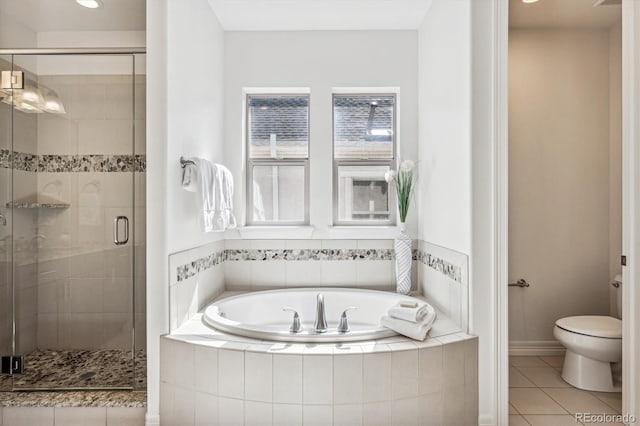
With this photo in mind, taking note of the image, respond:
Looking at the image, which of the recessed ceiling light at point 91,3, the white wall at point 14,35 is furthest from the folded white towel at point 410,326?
the white wall at point 14,35

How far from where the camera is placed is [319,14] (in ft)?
9.55

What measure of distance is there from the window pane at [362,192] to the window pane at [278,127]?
0.38m

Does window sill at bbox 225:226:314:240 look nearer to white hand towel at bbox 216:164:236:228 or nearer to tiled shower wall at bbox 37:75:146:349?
white hand towel at bbox 216:164:236:228

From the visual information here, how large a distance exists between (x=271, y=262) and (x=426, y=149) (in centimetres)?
141

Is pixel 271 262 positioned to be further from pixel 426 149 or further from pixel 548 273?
pixel 548 273

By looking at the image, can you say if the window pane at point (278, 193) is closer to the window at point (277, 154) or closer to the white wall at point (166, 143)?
the window at point (277, 154)

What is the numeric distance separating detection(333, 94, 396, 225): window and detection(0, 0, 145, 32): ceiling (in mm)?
1508

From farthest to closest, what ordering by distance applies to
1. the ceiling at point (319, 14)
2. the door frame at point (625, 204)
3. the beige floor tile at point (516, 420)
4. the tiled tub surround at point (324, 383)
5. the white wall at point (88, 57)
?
the ceiling at point (319, 14)
the white wall at point (88, 57)
the beige floor tile at point (516, 420)
the door frame at point (625, 204)
the tiled tub surround at point (324, 383)

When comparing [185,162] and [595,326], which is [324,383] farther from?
[595,326]

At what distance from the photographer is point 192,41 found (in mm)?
2494

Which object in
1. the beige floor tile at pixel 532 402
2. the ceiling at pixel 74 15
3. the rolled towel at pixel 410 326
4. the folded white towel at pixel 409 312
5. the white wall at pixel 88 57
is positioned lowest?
the beige floor tile at pixel 532 402

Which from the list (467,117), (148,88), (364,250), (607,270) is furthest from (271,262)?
(607,270)

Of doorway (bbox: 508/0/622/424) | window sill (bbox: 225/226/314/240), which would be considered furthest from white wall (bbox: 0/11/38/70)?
doorway (bbox: 508/0/622/424)

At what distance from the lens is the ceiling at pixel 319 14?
2765 millimetres
